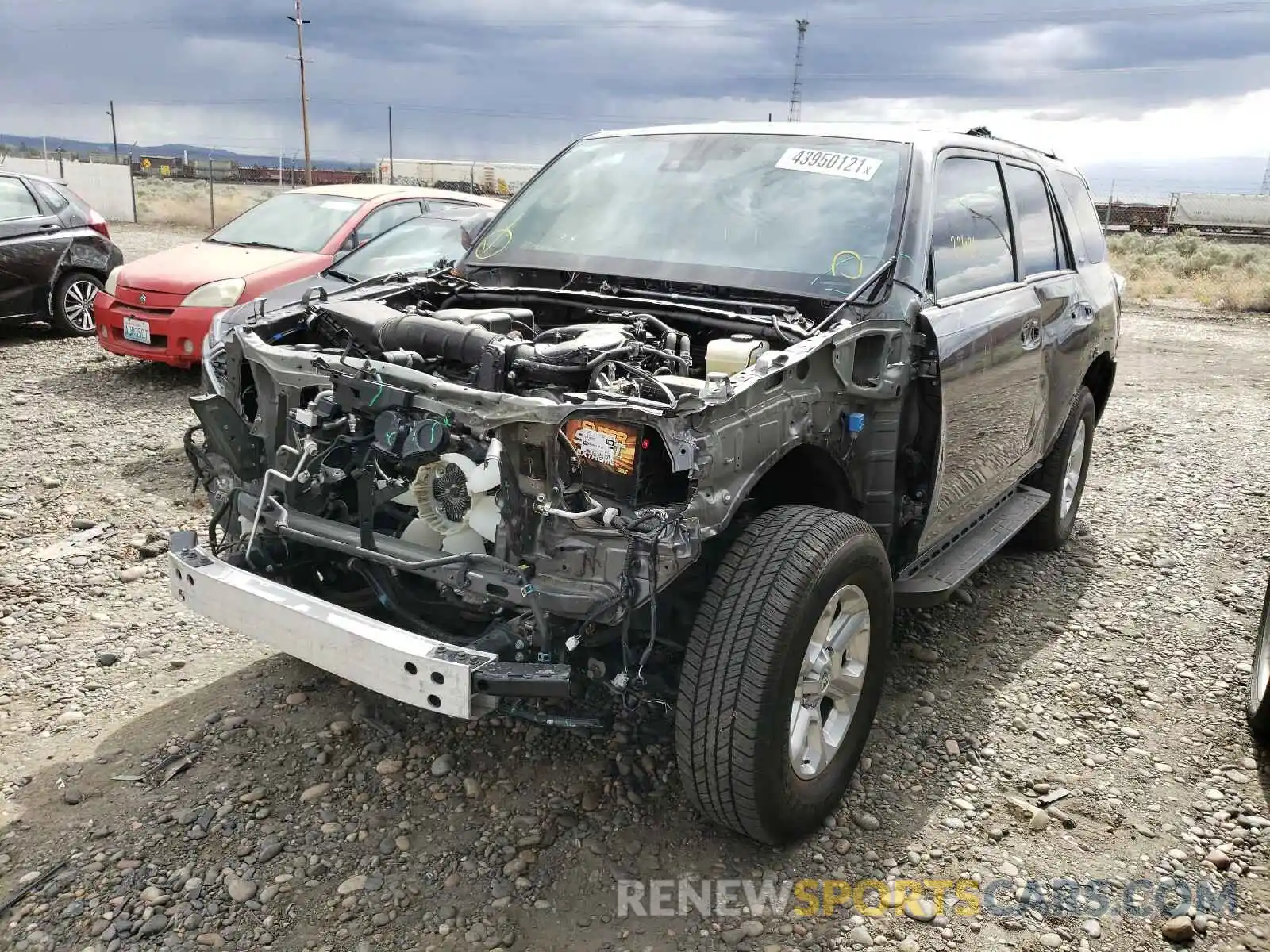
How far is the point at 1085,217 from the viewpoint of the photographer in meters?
5.55

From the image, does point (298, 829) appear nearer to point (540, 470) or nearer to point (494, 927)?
point (494, 927)

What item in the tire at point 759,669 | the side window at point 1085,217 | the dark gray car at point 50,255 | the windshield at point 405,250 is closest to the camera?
the tire at point 759,669

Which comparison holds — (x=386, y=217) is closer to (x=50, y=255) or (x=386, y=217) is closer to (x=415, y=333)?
(x=50, y=255)

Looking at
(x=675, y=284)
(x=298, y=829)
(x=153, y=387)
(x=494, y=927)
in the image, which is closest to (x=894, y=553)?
(x=675, y=284)

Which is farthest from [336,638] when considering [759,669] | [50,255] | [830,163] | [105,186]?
[105,186]

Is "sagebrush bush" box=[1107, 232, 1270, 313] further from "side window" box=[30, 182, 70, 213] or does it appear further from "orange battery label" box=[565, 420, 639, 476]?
"orange battery label" box=[565, 420, 639, 476]

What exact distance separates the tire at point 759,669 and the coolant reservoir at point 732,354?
469 mm

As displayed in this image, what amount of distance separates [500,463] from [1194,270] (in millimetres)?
Answer: 26601

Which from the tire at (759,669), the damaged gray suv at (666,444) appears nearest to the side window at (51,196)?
the damaged gray suv at (666,444)

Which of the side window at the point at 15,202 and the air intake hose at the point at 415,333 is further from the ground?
the side window at the point at 15,202

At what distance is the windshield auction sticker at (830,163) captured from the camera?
12.4 ft

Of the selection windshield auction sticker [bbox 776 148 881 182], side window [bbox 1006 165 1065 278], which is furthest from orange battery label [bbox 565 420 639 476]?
side window [bbox 1006 165 1065 278]

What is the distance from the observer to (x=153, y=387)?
26.6ft

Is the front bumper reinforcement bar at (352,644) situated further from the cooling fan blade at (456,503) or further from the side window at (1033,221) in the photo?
the side window at (1033,221)
